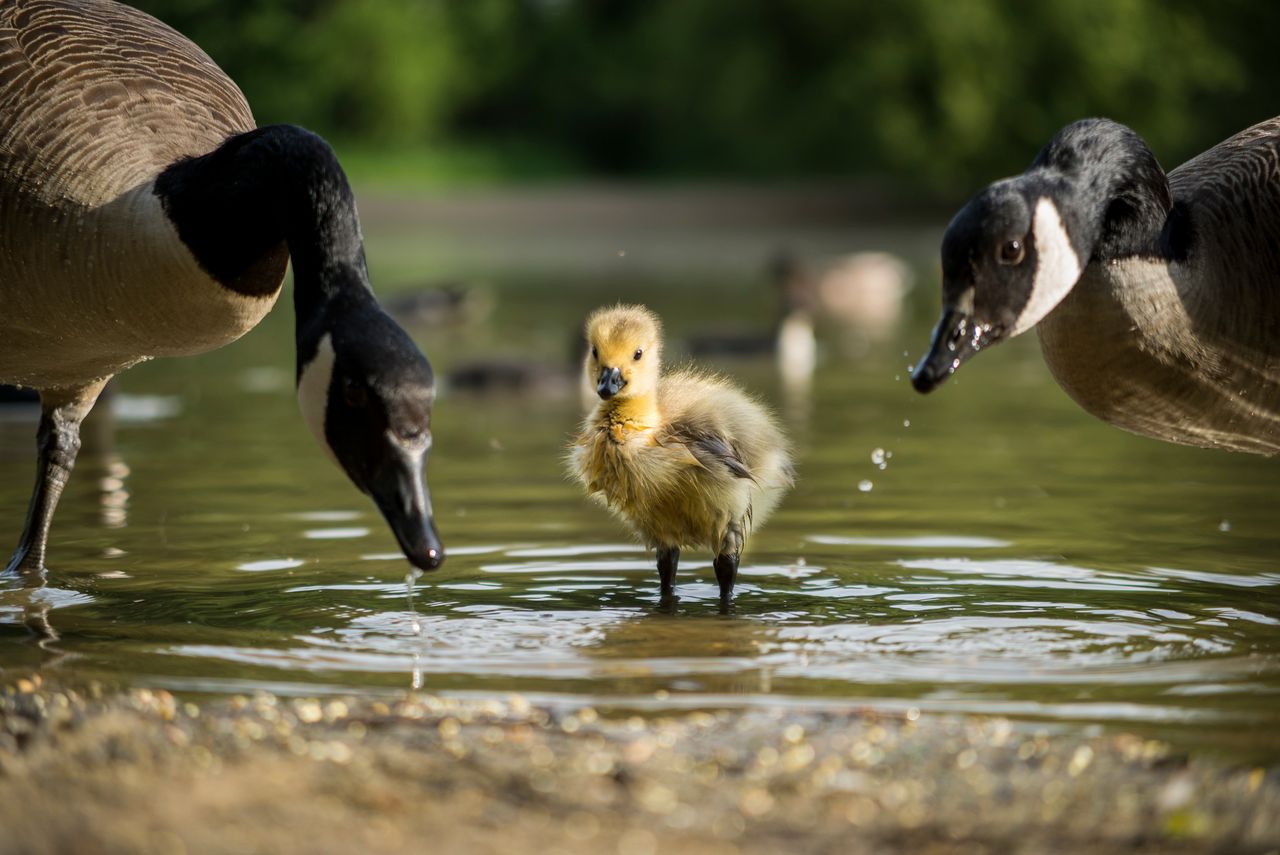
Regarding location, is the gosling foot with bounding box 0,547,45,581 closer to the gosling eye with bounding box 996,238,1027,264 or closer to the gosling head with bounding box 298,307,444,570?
the gosling head with bounding box 298,307,444,570

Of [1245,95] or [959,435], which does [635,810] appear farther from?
[1245,95]

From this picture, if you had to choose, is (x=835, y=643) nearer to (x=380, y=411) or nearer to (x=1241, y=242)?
(x=380, y=411)

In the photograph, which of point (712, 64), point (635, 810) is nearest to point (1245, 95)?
point (712, 64)

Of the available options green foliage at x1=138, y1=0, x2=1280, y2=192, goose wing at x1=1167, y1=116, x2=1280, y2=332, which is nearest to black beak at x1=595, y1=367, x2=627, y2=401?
goose wing at x1=1167, y1=116, x2=1280, y2=332

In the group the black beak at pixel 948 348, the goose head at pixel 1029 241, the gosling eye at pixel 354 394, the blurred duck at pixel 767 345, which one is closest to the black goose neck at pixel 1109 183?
the goose head at pixel 1029 241

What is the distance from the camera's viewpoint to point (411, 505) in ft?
15.5

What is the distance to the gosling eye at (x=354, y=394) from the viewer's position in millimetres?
4641

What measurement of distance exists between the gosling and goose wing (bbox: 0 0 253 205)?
Result: 150cm

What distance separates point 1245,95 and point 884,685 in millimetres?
39945

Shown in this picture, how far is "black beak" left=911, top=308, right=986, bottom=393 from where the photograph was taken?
16.4 feet

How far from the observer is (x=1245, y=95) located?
137 ft

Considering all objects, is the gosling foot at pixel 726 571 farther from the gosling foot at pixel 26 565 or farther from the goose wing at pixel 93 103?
the gosling foot at pixel 26 565

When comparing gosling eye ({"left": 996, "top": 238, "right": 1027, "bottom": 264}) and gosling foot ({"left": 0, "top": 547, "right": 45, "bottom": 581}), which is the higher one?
gosling eye ({"left": 996, "top": 238, "right": 1027, "bottom": 264})

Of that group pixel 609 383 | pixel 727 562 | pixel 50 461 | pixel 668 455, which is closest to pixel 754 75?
pixel 50 461
